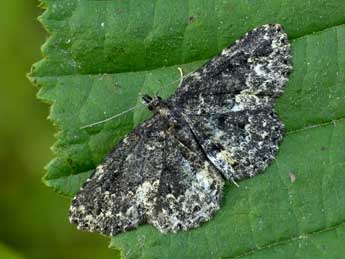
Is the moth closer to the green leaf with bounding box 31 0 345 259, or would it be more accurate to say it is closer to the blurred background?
the green leaf with bounding box 31 0 345 259

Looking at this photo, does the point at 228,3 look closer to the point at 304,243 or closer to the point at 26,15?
the point at 304,243

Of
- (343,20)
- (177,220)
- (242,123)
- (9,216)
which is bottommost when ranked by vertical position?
(9,216)

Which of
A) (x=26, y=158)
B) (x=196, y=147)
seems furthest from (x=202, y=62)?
(x=26, y=158)

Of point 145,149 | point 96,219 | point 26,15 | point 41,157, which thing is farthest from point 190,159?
point 26,15

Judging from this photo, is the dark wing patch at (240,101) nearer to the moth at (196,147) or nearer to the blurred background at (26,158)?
the moth at (196,147)

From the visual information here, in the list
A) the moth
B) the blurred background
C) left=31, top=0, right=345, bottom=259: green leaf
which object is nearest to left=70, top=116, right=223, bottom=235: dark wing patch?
the moth
